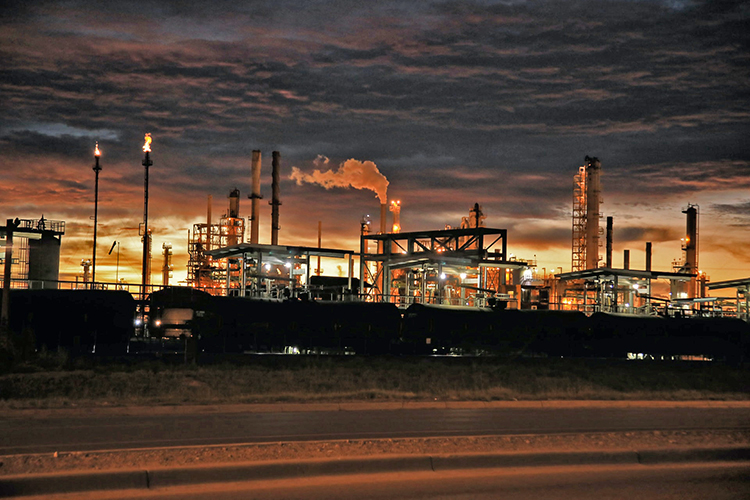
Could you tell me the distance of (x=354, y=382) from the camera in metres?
18.9

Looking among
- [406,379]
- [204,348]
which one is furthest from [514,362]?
[204,348]

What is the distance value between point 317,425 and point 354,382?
23.0 feet

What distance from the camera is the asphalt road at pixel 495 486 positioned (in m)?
7.74

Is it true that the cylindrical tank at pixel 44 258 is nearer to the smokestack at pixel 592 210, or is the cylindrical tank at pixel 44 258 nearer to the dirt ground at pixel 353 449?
the smokestack at pixel 592 210

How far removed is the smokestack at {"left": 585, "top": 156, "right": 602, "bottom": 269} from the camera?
233 feet

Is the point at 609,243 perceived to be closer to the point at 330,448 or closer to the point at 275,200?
the point at 275,200

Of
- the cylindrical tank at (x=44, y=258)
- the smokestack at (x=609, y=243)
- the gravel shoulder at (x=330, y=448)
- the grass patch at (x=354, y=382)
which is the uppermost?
the smokestack at (x=609, y=243)

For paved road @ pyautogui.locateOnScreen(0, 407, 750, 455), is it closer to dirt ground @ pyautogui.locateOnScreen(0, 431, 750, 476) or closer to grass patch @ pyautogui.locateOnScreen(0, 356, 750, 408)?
dirt ground @ pyautogui.locateOnScreen(0, 431, 750, 476)

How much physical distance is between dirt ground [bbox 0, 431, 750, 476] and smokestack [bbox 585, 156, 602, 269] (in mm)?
61213

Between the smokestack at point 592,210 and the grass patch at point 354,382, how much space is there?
46.6 m

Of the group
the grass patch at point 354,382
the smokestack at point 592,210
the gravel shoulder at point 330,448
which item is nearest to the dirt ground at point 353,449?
the gravel shoulder at point 330,448

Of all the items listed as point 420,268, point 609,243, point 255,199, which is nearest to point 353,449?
point 420,268

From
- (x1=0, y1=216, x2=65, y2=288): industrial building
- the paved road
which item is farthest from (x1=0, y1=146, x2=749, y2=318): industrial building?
the paved road

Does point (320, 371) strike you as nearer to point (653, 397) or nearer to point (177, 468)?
point (653, 397)
